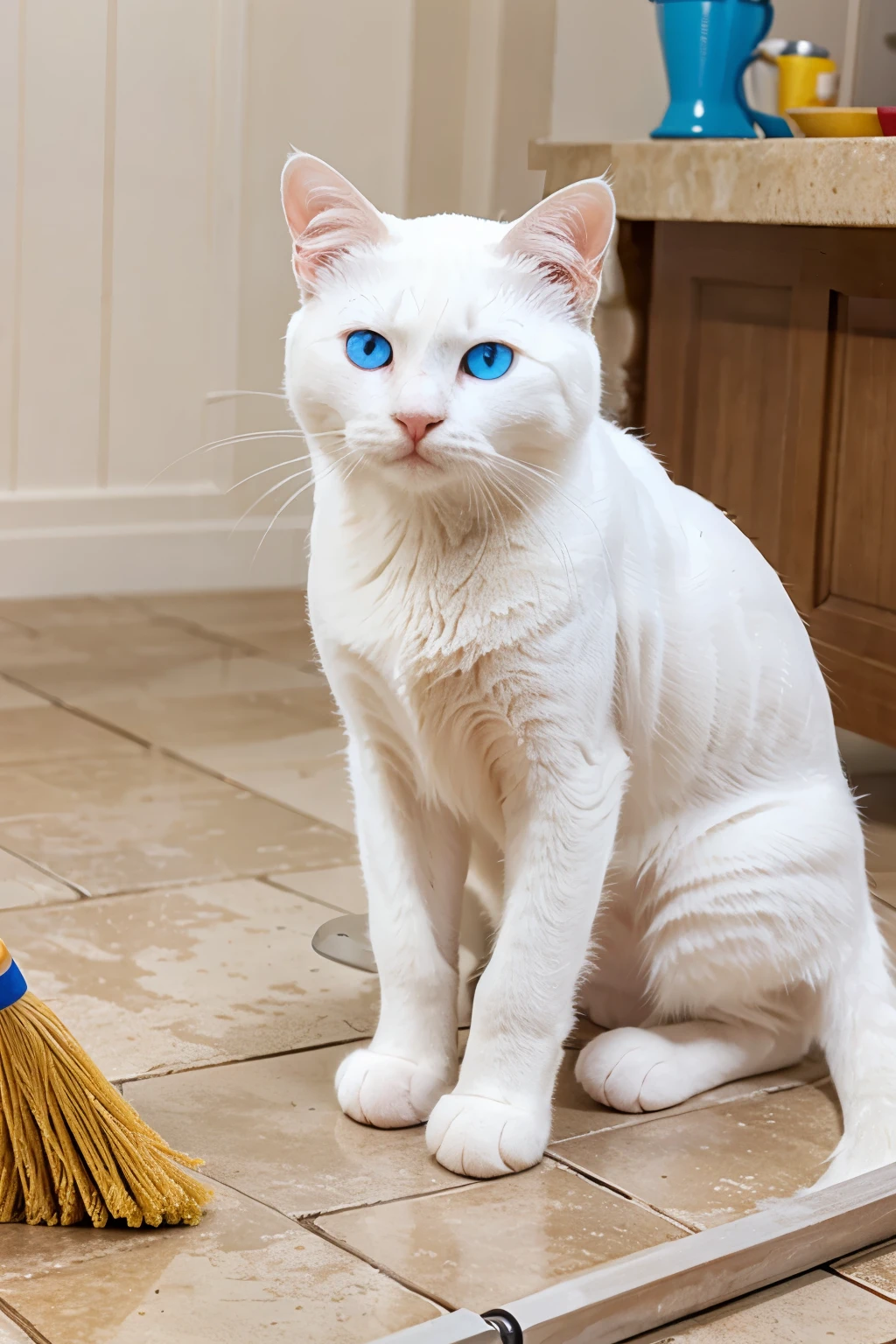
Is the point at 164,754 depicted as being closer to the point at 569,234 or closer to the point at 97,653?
the point at 97,653

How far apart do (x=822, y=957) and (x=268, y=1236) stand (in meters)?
0.59

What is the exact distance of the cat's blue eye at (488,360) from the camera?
124cm

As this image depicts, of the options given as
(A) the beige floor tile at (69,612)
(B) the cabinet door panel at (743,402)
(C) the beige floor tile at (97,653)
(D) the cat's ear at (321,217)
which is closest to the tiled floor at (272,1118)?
(C) the beige floor tile at (97,653)

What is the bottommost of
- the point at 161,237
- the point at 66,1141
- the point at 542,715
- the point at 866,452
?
the point at 66,1141

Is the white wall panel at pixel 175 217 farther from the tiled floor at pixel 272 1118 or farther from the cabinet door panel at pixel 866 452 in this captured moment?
the cabinet door panel at pixel 866 452

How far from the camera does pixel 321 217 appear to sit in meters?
1.29

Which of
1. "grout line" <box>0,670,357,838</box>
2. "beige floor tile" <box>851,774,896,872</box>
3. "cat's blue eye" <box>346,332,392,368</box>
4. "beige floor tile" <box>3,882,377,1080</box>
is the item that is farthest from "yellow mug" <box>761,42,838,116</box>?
"cat's blue eye" <box>346,332,392,368</box>

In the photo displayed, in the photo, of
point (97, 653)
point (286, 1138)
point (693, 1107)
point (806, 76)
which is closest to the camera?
point (286, 1138)

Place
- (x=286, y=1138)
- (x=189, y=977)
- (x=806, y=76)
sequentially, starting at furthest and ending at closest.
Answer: (x=806, y=76) → (x=189, y=977) → (x=286, y=1138)

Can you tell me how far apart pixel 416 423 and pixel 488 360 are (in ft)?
0.30

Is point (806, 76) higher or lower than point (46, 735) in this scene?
higher

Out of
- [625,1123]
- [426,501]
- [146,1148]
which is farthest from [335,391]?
[625,1123]

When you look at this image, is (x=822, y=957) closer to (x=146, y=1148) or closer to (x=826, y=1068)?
(x=826, y=1068)

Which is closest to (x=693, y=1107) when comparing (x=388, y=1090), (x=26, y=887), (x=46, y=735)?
(x=388, y=1090)
